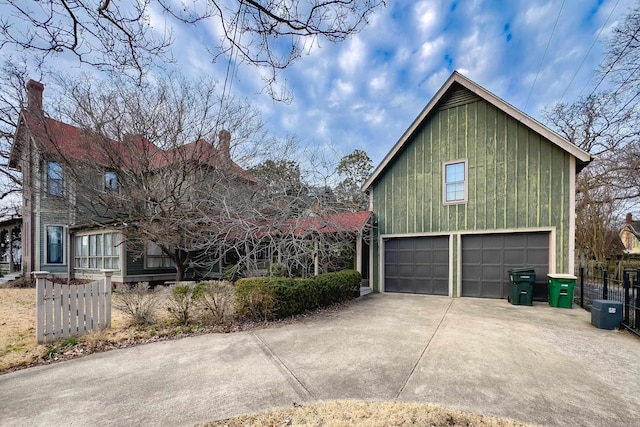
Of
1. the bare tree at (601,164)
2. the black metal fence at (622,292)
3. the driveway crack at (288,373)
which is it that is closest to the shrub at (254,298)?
the driveway crack at (288,373)

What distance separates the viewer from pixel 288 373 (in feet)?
13.0

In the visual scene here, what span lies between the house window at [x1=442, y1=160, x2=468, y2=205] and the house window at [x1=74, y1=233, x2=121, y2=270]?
13.3 metres

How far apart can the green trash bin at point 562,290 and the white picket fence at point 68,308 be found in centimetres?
1119

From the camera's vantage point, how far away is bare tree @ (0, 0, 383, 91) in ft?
10.6

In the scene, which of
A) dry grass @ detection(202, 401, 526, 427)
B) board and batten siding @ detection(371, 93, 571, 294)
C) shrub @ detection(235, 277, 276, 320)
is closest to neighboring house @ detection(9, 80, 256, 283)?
board and batten siding @ detection(371, 93, 571, 294)

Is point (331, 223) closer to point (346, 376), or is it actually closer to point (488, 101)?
point (346, 376)

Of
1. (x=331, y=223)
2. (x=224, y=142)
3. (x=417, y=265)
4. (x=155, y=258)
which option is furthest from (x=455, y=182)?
(x=155, y=258)

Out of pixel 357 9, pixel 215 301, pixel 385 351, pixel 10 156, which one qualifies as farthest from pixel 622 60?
pixel 10 156

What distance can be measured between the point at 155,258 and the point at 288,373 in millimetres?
12592

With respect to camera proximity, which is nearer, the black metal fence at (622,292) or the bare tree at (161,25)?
the bare tree at (161,25)

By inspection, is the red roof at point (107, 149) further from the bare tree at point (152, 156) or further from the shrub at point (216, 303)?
the shrub at point (216, 303)

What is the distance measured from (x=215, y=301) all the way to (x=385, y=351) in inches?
152

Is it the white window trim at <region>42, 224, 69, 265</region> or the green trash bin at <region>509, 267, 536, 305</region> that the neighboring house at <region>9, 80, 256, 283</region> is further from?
the green trash bin at <region>509, 267, 536, 305</region>

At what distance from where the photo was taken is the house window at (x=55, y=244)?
15542 mm
